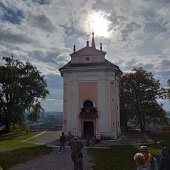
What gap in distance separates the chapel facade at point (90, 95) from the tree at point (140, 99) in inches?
333

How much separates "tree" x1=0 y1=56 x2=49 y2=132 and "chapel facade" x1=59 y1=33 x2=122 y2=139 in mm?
8375

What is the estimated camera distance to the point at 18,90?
38719mm

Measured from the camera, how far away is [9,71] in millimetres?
38406

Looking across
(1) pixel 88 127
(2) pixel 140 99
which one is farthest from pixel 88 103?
(2) pixel 140 99

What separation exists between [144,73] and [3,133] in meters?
23.5

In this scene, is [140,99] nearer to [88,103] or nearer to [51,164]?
[88,103]

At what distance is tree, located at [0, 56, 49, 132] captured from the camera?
122ft

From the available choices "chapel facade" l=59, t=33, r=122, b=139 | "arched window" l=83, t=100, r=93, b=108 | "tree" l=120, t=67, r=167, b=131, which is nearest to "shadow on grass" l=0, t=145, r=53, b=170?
"chapel facade" l=59, t=33, r=122, b=139

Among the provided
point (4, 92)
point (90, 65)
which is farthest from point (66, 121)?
point (4, 92)

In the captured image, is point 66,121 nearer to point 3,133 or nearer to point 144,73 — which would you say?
point 3,133

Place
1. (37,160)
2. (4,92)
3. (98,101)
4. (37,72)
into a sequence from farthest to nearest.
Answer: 1. (37,72)
2. (4,92)
3. (98,101)
4. (37,160)

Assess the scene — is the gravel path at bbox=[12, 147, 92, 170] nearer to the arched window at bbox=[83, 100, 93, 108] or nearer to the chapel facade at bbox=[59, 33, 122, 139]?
the chapel facade at bbox=[59, 33, 122, 139]

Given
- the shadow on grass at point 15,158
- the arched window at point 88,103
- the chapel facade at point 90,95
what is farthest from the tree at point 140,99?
the shadow on grass at point 15,158

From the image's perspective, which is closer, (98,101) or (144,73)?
(98,101)
